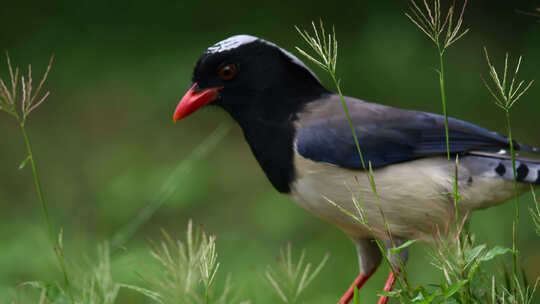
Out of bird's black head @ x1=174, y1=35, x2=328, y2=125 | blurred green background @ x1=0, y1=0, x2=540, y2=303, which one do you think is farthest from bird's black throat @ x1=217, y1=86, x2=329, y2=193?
blurred green background @ x1=0, y1=0, x2=540, y2=303

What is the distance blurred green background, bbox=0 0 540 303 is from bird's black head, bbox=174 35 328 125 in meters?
1.04

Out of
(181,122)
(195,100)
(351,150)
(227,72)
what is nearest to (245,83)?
(227,72)

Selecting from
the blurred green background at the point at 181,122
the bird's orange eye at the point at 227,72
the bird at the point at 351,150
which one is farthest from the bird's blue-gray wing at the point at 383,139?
the blurred green background at the point at 181,122

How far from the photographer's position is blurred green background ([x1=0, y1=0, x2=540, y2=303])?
4.15 meters

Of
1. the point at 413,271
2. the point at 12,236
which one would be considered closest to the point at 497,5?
the point at 413,271

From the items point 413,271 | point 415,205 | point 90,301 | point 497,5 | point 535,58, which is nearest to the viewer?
point 90,301

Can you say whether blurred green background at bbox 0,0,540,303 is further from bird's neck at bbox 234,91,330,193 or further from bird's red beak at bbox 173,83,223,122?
bird's red beak at bbox 173,83,223,122

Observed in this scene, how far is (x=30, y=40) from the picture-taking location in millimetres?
6938

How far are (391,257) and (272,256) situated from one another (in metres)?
1.65

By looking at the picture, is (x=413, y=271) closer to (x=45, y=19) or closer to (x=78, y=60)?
(x=78, y=60)

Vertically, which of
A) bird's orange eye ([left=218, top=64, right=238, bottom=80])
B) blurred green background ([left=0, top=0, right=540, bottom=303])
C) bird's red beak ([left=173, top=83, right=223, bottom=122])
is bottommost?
blurred green background ([left=0, top=0, right=540, bottom=303])

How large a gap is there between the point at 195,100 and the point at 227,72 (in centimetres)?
16

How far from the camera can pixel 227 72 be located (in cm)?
268

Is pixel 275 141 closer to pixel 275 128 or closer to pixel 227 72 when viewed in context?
pixel 275 128
